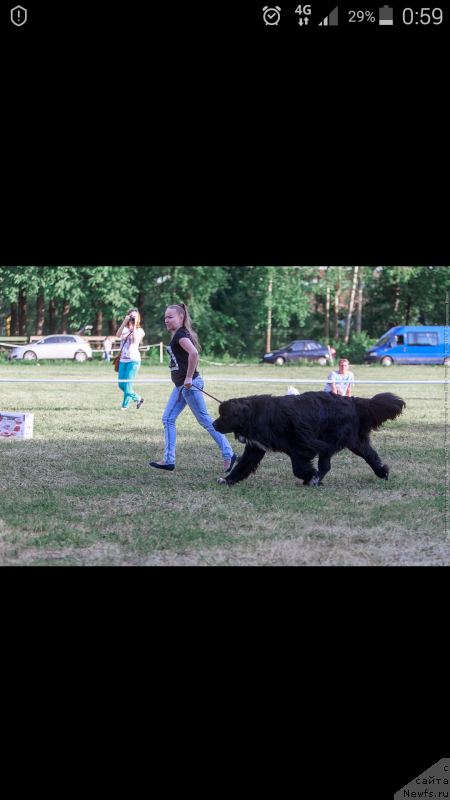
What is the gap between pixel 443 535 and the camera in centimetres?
520

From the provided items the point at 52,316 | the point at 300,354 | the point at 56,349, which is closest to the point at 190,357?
the point at 56,349

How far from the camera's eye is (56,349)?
26859mm

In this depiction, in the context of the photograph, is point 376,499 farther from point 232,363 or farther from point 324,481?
point 232,363

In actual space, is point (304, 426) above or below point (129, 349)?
below

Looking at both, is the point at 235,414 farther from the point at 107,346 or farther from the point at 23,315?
the point at 23,315

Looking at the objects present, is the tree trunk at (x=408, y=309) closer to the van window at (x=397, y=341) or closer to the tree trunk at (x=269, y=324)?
the van window at (x=397, y=341)

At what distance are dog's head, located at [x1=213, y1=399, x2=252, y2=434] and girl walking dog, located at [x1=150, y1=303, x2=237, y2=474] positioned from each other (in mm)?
536

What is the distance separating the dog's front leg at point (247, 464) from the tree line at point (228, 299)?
83.6 feet

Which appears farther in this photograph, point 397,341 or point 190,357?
point 397,341

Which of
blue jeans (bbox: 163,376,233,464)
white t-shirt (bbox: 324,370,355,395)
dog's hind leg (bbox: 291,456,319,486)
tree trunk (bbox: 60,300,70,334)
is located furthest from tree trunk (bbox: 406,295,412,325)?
dog's hind leg (bbox: 291,456,319,486)

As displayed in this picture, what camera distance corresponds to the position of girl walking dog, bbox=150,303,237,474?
6.96 m

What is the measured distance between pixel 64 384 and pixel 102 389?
6.68ft

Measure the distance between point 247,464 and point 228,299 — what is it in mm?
31328

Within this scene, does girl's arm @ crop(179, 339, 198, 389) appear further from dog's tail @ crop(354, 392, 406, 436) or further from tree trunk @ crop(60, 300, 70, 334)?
tree trunk @ crop(60, 300, 70, 334)
